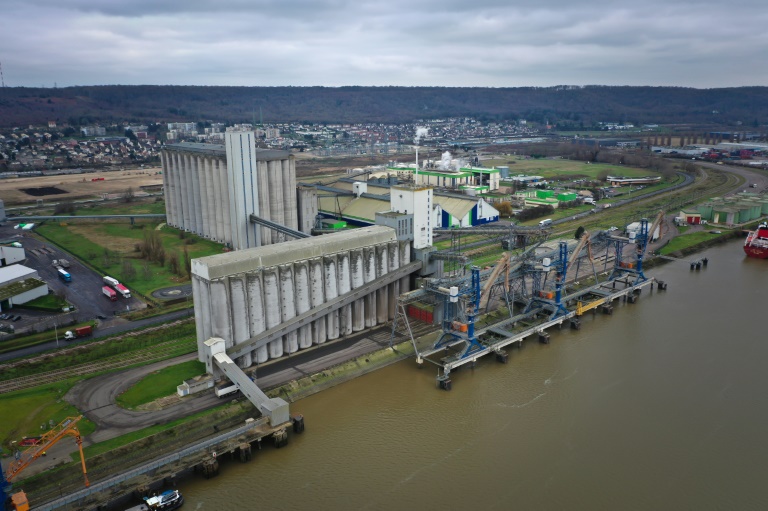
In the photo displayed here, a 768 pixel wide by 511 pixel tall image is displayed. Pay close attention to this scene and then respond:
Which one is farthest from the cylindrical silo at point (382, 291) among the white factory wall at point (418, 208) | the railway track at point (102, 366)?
the railway track at point (102, 366)

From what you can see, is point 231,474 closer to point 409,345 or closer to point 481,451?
point 481,451

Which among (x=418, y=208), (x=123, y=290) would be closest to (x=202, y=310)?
(x=123, y=290)

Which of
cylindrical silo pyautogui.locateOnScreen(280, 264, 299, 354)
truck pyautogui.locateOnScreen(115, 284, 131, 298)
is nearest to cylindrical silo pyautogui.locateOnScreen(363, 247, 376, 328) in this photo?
cylindrical silo pyautogui.locateOnScreen(280, 264, 299, 354)

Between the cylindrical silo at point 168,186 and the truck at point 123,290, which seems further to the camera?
the cylindrical silo at point 168,186

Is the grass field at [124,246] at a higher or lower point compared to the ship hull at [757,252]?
higher

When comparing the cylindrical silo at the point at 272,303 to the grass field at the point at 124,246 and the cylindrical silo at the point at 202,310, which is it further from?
the grass field at the point at 124,246

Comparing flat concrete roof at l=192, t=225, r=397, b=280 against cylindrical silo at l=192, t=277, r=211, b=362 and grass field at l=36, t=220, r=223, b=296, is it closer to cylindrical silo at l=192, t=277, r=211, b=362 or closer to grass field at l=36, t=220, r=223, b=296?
cylindrical silo at l=192, t=277, r=211, b=362
